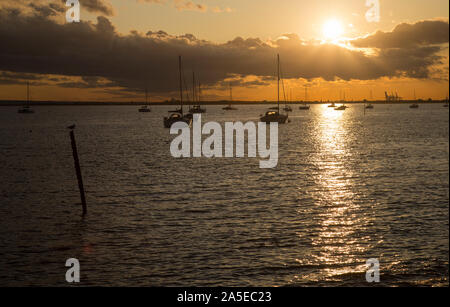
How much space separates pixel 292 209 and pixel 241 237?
7238 millimetres

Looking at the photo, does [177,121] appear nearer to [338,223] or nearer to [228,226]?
[228,226]

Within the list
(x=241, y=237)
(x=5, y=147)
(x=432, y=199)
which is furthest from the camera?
(x=5, y=147)

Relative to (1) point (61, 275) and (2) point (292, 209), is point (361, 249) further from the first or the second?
(1) point (61, 275)

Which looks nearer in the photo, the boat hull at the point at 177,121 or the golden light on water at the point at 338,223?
the golden light on water at the point at 338,223

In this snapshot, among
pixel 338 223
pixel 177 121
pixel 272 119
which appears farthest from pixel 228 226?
pixel 272 119

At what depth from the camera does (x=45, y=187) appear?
40938 millimetres

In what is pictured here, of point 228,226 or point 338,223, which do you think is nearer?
point 228,226

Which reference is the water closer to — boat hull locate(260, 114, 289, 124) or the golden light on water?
the golden light on water

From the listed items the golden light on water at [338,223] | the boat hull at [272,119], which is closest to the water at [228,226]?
the golden light on water at [338,223]

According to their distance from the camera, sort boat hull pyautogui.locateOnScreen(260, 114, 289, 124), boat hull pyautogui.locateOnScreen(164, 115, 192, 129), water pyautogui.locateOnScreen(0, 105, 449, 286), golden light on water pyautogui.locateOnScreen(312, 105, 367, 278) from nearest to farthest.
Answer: water pyautogui.locateOnScreen(0, 105, 449, 286) < golden light on water pyautogui.locateOnScreen(312, 105, 367, 278) < boat hull pyautogui.locateOnScreen(164, 115, 192, 129) < boat hull pyautogui.locateOnScreen(260, 114, 289, 124)

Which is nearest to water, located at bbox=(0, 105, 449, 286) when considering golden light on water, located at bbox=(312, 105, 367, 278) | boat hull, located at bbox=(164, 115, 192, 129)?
golden light on water, located at bbox=(312, 105, 367, 278)

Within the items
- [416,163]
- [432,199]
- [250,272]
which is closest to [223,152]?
[416,163]

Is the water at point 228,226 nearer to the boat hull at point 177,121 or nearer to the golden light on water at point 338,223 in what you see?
the golden light on water at point 338,223

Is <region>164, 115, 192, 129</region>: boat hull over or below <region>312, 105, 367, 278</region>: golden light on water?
over
